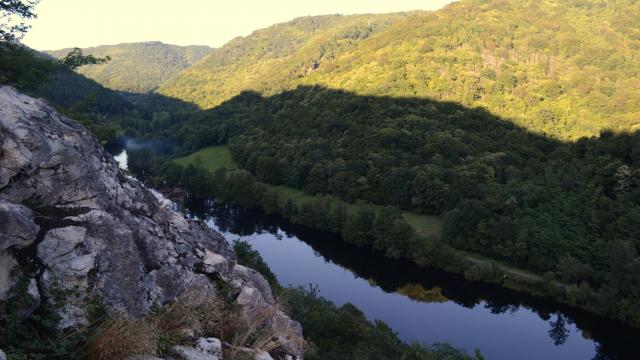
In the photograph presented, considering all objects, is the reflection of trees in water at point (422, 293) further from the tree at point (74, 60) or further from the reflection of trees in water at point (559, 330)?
the tree at point (74, 60)

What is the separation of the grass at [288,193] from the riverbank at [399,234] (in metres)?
0.16

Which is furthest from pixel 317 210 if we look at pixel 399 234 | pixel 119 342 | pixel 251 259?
pixel 119 342

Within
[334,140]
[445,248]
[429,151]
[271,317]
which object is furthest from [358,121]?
[271,317]

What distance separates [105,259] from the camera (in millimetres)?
8016

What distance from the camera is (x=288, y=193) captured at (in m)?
105

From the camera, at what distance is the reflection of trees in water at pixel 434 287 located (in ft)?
173

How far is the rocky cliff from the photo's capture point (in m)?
7.22

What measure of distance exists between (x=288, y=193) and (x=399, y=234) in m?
36.7

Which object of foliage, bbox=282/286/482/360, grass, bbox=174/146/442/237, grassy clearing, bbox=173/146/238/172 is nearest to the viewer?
foliage, bbox=282/286/482/360

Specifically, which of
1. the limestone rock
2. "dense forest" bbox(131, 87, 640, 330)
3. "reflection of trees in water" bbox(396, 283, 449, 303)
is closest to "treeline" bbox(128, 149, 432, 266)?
"dense forest" bbox(131, 87, 640, 330)

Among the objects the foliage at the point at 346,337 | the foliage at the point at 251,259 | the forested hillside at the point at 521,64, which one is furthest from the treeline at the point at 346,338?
the forested hillside at the point at 521,64

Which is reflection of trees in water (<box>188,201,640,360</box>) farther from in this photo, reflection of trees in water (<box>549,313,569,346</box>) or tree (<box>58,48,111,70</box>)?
tree (<box>58,48,111,70</box>)

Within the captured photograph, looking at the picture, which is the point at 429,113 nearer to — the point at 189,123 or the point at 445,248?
the point at 445,248

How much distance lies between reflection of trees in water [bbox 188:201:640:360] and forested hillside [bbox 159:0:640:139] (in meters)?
54.4
